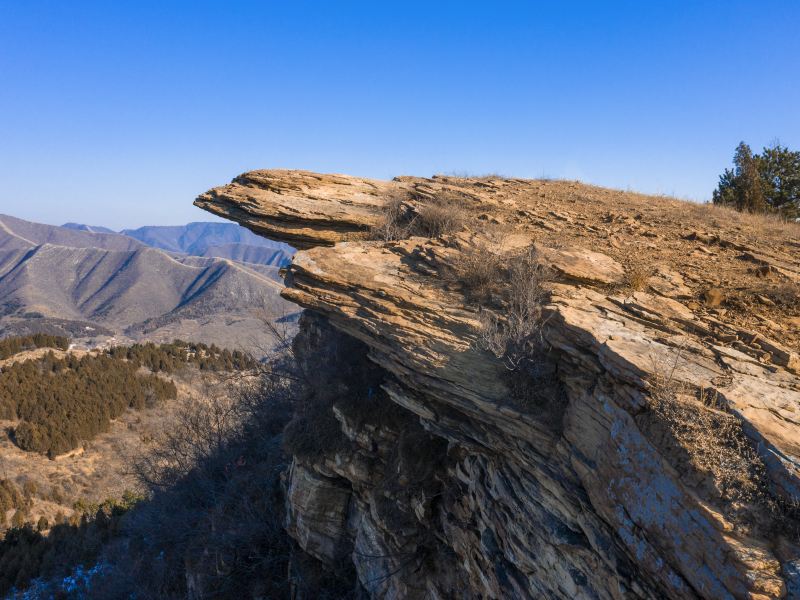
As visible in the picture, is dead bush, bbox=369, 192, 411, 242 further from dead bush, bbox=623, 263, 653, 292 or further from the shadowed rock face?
dead bush, bbox=623, 263, 653, 292

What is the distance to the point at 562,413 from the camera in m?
5.46

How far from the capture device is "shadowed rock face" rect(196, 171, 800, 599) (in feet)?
12.6

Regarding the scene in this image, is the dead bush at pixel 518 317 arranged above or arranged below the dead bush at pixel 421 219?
below

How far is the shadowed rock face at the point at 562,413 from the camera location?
12.6 feet

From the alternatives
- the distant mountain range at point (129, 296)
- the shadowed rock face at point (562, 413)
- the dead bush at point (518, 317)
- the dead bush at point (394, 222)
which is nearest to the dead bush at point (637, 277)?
the shadowed rock face at point (562, 413)

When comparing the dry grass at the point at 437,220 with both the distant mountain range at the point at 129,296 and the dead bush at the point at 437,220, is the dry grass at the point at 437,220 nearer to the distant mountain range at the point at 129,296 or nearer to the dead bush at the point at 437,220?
the dead bush at the point at 437,220

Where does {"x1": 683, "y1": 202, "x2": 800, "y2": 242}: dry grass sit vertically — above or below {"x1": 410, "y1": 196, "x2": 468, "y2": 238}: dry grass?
above

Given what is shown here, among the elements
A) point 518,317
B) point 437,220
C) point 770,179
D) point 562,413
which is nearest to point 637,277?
point 518,317

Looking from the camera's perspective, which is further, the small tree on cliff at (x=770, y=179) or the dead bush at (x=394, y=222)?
the small tree on cliff at (x=770, y=179)

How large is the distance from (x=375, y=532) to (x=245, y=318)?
112688 millimetres

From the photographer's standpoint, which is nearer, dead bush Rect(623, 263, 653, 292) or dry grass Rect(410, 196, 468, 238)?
dead bush Rect(623, 263, 653, 292)

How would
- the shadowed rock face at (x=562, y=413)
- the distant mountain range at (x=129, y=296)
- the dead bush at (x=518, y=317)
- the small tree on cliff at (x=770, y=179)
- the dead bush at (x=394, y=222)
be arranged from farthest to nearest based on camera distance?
the distant mountain range at (x=129, y=296) < the small tree on cliff at (x=770, y=179) < the dead bush at (x=394, y=222) < the dead bush at (x=518, y=317) < the shadowed rock face at (x=562, y=413)

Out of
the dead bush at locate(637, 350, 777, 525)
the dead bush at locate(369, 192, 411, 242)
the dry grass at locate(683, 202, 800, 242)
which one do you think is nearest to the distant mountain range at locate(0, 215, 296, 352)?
the dead bush at locate(369, 192, 411, 242)

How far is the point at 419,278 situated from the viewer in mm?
7887
